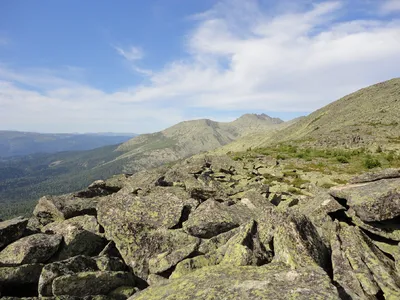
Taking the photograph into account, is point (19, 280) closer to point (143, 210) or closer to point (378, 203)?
point (143, 210)

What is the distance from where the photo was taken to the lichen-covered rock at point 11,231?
1344 centimetres

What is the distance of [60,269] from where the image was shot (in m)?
10.6

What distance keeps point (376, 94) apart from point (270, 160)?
112 metres

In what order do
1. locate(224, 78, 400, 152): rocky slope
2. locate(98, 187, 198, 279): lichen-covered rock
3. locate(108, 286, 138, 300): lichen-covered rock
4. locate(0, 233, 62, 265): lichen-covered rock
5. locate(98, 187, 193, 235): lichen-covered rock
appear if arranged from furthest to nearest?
locate(224, 78, 400, 152): rocky slope < locate(98, 187, 193, 235): lichen-covered rock < locate(98, 187, 198, 279): lichen-covered rock < locate(0, 233, 62, 265): lichen-covered rock < locate(108, 286, 138, 300): lichen-covered rock

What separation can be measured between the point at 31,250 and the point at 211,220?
9.09 metres

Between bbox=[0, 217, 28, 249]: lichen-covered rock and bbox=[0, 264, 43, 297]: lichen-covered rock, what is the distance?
283cm

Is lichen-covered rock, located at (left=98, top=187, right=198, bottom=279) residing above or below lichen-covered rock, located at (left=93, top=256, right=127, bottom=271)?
above

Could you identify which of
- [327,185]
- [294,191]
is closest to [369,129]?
[327,185]

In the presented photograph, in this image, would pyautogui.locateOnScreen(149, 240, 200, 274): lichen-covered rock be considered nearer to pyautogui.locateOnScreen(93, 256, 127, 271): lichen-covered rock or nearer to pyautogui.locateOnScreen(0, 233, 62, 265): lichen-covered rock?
pyautogui.locateOnScreen(93, 256, 127, 271): lichen-covered rock

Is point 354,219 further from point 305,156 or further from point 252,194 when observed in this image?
point 305,156

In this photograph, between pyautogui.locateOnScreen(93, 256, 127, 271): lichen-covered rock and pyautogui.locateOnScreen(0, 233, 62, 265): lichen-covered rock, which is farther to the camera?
pyautogui.locateOnScreen(0, 233, 62, 265): lichen-covered rock

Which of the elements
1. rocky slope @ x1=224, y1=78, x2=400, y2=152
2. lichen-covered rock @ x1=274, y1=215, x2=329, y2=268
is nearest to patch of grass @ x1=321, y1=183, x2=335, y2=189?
lichen-covered rock @ x1=274, y1=215, x2=329, y2=268

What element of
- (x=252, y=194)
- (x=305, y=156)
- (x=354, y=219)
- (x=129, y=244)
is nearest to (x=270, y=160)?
(x=305, y=156)

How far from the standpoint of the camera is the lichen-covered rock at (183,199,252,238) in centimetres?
1441
